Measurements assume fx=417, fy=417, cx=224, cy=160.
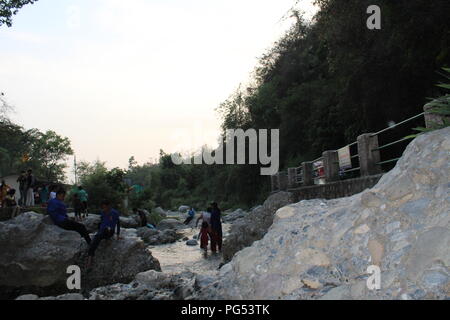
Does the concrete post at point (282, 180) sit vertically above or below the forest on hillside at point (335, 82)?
below

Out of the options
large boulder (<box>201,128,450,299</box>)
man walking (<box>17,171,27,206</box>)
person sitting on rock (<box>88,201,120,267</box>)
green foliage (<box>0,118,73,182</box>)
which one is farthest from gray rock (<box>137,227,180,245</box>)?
green foliage (<box>0,118,73,182</box>)

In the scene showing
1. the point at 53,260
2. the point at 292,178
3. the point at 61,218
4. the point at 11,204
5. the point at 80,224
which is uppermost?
the point at 292,178

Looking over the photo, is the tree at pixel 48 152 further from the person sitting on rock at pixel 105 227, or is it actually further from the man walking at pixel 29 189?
the person sitting on rock at pixel 105 227

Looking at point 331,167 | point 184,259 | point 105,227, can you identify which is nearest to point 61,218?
point 105,227

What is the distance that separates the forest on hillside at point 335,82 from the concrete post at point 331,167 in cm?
351

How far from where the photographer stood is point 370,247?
4.29m

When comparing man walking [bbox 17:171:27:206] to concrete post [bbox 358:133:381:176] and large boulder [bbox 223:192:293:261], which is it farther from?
concrete post [bbox 358:133:381:176]

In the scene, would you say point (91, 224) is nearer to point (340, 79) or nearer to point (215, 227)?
point (215, 227)

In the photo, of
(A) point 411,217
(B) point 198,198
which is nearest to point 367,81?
(A) point 411,217

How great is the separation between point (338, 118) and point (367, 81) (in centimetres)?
661

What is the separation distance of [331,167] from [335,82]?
12.4 metres

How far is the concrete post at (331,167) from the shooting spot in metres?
12.7

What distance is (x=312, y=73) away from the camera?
105ft

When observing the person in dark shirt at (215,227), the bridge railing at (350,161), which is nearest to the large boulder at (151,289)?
the bridge railing at (350,161)
